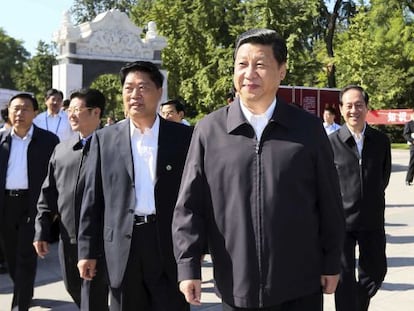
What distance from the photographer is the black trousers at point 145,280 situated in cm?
308

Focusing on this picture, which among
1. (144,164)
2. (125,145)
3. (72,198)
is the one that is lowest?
(72,198)

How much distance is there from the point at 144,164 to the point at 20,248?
190 cm

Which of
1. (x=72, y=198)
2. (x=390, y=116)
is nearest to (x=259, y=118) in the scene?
(x=72, y=198)

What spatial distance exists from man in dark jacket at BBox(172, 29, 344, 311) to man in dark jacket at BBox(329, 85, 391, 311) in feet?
5.58

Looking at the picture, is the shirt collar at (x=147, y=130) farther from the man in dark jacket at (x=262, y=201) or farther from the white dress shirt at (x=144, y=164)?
the man in dark jacket at (x=262, y=201)

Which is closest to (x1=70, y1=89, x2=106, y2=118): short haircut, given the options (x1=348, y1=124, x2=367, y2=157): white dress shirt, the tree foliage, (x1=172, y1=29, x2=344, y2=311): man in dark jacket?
(x1=172, y1=29, x2=344, y2=311): man in dark jacket

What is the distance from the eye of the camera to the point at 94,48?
18297mm

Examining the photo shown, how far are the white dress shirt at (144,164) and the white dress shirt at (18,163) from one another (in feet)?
5.94

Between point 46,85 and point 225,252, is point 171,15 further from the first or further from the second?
point 225,252

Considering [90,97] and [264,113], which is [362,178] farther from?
[90,97]

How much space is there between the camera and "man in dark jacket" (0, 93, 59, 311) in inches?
180

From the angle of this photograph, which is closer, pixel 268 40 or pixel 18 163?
pixel 268 40

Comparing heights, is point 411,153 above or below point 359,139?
below

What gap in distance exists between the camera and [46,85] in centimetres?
4891
